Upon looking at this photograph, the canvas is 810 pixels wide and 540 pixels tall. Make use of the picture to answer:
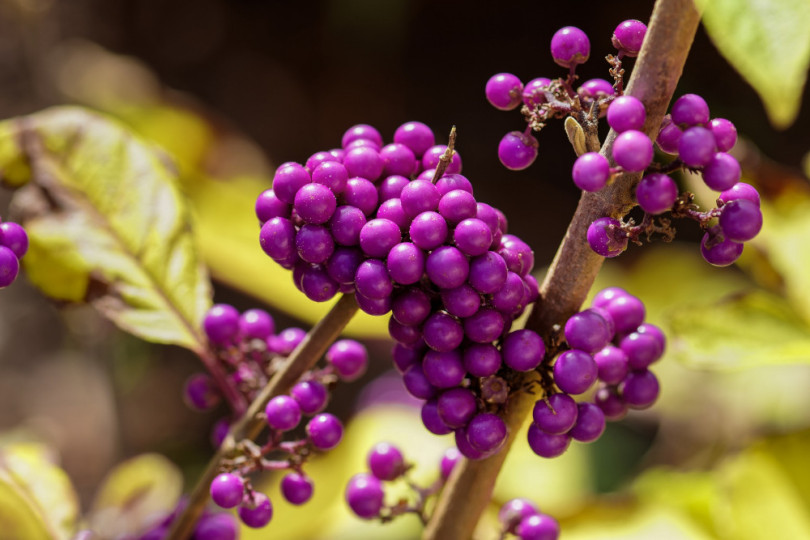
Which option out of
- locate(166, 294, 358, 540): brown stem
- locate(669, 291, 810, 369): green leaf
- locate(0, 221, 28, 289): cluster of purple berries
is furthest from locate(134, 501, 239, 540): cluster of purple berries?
locate(669, 291, 810, 369): green leaf

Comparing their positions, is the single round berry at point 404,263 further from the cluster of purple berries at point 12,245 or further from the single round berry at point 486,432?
→ the cluster of purple berries at point 12,245

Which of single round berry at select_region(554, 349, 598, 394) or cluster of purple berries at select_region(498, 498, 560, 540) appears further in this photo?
cluster of purple berries at select_region(498, 498, 560, 540)

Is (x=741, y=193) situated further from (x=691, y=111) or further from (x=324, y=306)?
(x=324, y=306)

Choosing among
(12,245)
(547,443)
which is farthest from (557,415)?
(12,245)

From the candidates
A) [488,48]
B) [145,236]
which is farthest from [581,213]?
[488,48]

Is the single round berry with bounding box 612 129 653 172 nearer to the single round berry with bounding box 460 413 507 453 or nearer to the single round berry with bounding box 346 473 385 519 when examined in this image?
the single round berry with bounding box 460 413 507 453
